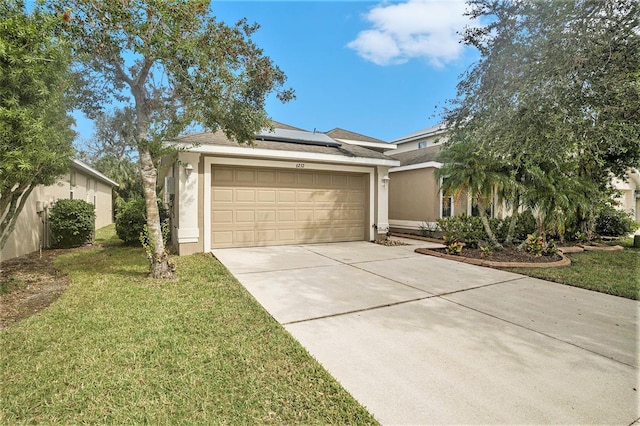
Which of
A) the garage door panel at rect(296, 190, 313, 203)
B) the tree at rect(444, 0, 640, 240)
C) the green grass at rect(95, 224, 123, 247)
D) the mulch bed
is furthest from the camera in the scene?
the green grass at rect(95, 224, 123, 247)

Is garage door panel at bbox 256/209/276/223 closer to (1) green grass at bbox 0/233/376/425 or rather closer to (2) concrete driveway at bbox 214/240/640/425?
(2) concrete driveway at bbox 214/240/640/425

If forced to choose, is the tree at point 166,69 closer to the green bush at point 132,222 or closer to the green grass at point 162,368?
the green grass at point 162,368

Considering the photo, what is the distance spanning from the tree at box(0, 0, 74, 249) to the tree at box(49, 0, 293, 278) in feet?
1.58

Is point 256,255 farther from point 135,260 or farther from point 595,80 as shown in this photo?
point 595,80

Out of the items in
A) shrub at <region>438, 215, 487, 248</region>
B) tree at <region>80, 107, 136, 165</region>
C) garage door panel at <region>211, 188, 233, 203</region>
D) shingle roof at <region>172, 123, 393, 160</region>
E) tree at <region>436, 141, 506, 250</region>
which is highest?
tree at <region>80, 107, 136, 165</region>

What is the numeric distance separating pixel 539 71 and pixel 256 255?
22.1ft

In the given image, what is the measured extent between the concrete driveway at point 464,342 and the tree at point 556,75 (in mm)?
2396

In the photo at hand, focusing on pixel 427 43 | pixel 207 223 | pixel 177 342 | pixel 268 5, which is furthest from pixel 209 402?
pixel 427 43

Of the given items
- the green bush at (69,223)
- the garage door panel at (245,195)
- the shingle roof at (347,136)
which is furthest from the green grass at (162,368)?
the shingle roof at (347,136)

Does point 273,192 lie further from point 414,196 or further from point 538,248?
point 538,248

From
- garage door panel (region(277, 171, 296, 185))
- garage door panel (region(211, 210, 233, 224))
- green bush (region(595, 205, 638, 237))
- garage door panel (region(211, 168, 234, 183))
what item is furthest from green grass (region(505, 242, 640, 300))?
garage door panel (region(211, 168, 234, 183))

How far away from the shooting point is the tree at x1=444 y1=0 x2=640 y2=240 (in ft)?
13.8

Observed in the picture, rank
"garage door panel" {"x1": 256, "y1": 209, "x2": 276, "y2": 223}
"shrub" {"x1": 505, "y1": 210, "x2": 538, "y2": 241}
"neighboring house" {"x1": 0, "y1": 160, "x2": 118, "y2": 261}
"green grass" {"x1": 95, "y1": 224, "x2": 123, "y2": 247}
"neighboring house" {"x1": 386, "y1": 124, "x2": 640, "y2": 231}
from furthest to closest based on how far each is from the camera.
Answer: "neighboring house" {"x1": 386, "y1": 124, "x2": 640, "y2": 231} → "shrub" {"x1": 505, "y1": 210, "x2": 538, "y2": 241} → "green grass" {"x1": 95, "y1": 224, "x2": 123, "y2": 247} → "garage door panel" {"x1": 256, "y1": 209, "x2": 276, "y2": 223} → "neighboring house" {"x1": 0, "y1": 160, "x2": 118, "y2": 261}

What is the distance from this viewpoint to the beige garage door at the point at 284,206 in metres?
8.95
